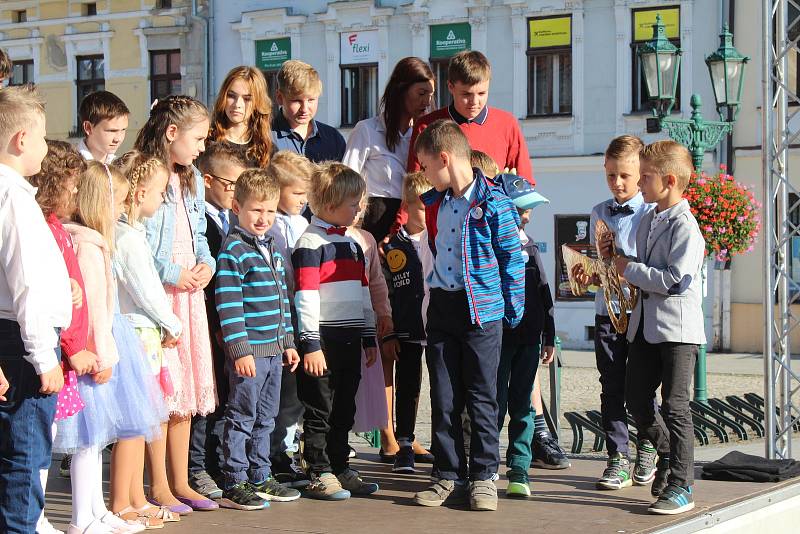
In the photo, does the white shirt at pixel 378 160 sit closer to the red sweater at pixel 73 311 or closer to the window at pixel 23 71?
the red sweater at pixel 73 311

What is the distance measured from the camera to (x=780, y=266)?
759 cm

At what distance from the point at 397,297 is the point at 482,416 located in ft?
4.51

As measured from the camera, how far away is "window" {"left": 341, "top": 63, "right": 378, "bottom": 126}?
2734cm

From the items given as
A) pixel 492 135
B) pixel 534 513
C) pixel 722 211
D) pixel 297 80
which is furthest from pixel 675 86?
pixel 534 513

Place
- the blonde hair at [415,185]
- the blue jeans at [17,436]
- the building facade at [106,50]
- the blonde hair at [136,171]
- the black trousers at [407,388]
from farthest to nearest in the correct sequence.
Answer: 1. the building facade at [106,50]
2. the black trousers at [407,388]
3. the blonde hair at [415,185]
4. the blonde hair at [136,171]
5. the blue jeans at [17,436]

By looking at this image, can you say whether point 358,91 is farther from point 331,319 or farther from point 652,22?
point 331,319

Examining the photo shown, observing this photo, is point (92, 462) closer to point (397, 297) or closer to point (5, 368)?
point (5, 368)

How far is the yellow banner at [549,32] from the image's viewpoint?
25172mm

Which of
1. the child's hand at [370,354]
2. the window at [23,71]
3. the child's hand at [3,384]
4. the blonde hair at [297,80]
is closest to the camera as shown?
the child's hand at [3,384]

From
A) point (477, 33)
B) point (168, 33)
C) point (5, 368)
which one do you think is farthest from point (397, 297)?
point (168, 33)

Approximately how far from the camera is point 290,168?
658 cm

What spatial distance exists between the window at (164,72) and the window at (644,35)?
1098cm

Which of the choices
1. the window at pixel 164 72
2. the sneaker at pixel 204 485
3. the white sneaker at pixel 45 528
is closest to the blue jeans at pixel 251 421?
the sneaker at pixel 204 485

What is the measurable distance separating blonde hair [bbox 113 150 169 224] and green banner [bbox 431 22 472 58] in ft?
68.0
